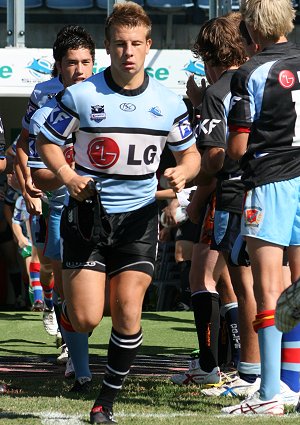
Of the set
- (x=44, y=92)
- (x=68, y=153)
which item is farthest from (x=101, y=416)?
(x=44, y=92)

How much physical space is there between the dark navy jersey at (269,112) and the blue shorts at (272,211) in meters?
0.04

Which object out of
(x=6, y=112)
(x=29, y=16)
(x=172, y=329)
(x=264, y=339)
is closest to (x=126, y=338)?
(x=264, y=339)

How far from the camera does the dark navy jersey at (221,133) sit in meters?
5.80

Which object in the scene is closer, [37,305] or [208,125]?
[208,125]

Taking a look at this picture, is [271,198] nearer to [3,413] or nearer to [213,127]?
[213,127]

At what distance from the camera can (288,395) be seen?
5219mm

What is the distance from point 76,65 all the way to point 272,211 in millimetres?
2366

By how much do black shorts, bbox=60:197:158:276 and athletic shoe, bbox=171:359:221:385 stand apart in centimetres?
132

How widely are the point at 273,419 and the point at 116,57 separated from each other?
1.83 m

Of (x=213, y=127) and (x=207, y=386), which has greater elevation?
(x=213, y=127)

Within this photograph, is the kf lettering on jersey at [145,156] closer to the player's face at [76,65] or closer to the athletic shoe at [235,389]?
the athletic shoe at [235,389]

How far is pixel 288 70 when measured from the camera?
5129 mm

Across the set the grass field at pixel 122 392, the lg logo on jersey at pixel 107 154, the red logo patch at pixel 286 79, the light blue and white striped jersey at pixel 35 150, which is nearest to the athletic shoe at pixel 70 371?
the grass field at pixel 122 392

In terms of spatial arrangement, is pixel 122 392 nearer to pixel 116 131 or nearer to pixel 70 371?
pixel 70 371
